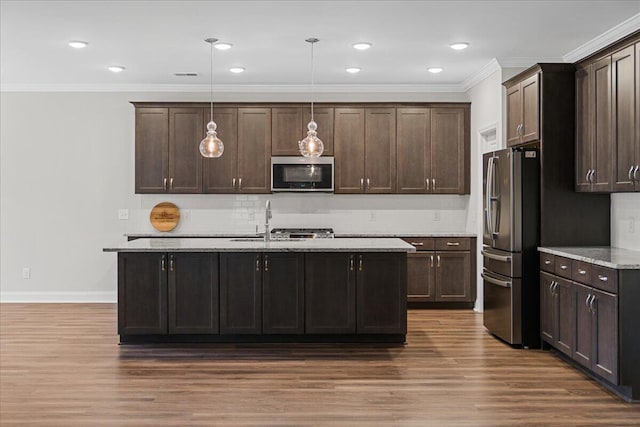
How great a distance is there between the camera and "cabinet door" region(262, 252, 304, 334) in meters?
5.40

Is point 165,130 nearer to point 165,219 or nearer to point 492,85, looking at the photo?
point 165,219

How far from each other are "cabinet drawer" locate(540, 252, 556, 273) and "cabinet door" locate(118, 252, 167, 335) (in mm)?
3148

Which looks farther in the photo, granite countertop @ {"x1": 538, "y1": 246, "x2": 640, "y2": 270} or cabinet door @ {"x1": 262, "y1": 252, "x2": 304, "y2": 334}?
cabinet door @ {"x1": 262, "y1": 252, "x2": 304, "y2": 334}

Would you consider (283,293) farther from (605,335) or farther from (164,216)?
(164,216)

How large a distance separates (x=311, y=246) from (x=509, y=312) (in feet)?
5.87

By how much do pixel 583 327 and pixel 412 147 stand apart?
367 cm

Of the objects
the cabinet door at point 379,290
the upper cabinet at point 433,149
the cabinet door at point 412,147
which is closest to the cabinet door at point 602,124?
the cabinet door at point 379,290

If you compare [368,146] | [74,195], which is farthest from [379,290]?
[74,195]

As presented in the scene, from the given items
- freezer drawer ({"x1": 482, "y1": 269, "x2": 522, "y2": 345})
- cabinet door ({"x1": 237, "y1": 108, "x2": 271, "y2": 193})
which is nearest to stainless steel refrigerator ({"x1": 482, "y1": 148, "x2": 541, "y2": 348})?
freezer drawer ({"x1": 482, "y1": 269, "x2": 522, "y2": 345})

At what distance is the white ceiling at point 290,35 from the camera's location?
4785mm

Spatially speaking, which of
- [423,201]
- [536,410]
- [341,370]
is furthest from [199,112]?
[536,410]

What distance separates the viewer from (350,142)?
7750mm

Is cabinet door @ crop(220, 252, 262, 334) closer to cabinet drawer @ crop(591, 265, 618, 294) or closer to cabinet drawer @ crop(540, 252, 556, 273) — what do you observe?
cabinet drawer @ crop(540, 252, 556, 273)

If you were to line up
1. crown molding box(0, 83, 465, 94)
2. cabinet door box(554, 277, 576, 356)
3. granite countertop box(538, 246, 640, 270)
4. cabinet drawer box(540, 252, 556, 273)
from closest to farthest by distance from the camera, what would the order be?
1. granite countertop box(538, 246, 640, 270)
2. cabinet door box(554, 277, 576, 356)
3. cabinet drawer box(540, 252, 556, 273)
4. crown molding box(0, 83, 465, 94)
